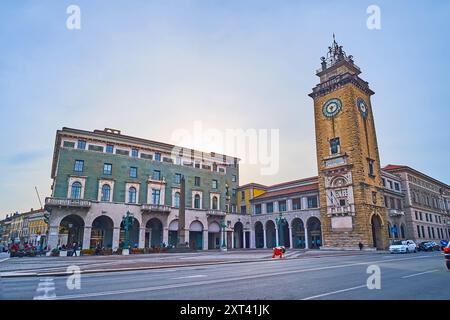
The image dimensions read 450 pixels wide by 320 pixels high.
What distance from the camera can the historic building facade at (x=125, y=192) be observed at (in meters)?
41.9

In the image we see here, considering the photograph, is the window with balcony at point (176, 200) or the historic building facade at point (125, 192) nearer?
the historic building facade at point (125, 192)

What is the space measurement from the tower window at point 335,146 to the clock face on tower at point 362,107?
236 inches

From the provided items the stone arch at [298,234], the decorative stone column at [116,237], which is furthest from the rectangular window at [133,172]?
the stone arch at [298,234]

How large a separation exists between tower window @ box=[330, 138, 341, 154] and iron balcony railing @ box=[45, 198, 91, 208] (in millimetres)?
35585

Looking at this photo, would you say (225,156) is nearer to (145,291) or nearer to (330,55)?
(330,55)

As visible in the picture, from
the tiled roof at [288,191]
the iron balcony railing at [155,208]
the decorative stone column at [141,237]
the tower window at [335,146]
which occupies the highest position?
the tower window at [335,146]

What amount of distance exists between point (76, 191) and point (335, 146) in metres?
37.8

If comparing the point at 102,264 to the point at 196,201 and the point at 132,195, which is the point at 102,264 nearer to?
the point at 132,195

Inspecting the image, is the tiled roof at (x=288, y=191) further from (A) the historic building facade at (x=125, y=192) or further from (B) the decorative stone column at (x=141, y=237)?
(B) the decorative stone column at (x=141, y=237)

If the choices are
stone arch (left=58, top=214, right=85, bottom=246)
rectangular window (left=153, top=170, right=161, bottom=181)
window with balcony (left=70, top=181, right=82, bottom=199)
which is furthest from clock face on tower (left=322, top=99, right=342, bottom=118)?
stone arch (left=58, top=214, right=85, bottom=246)

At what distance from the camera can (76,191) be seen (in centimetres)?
4253

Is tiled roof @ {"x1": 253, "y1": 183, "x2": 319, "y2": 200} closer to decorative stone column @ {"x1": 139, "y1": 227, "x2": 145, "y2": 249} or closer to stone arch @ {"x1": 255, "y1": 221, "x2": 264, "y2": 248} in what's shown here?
stone arch @ {"x1": 255, "y1": 221, "x2": 264, "y2": 248}

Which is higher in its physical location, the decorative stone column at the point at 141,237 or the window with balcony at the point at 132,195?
the window with balcony at the point at 132,195

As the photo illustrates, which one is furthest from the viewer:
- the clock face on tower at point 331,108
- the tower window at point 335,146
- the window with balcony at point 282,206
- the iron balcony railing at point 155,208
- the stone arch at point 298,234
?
the window with balcony at point 282,206
